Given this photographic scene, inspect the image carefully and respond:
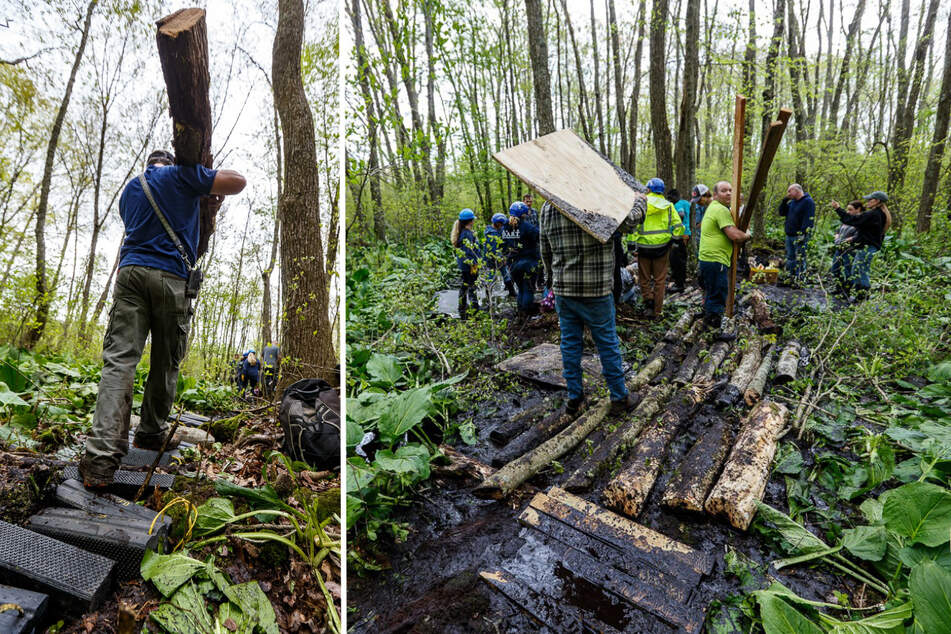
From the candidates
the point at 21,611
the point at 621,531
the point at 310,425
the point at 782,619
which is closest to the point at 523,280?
the point at 621,531

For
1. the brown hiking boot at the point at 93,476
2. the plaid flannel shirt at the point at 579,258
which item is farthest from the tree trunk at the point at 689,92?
the brown hiking boot at the point at 93,476

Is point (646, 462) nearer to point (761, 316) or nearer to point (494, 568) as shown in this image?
point (494, 568)

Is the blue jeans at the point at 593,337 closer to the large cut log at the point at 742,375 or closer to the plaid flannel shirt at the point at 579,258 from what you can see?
the plaid flannel shirt at the point at 579,258

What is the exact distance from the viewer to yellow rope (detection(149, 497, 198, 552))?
56.4 inches

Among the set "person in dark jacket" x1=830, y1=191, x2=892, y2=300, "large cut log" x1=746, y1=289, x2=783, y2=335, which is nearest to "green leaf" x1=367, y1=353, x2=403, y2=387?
"large cut log" x1=746, y1=289, x2=783, y2=335

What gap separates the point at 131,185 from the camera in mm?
1730

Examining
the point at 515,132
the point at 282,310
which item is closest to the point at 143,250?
the point at 282,310

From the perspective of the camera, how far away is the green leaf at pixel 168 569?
4.02 ft

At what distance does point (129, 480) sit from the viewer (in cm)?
180

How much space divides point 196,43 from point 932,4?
1643 cm

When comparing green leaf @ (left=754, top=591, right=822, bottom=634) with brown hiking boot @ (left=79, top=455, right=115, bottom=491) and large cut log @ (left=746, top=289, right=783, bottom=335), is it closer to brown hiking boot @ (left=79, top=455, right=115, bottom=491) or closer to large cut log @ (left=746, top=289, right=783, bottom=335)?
brown hiking boot @ (left=79, top=455, right=115, bottom=491)

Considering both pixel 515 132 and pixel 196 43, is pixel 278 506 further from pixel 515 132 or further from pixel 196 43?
pixel 515 132

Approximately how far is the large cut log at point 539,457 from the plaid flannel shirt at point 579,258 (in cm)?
86

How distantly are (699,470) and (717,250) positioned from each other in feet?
10.9
